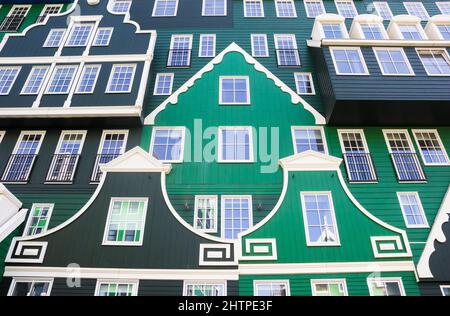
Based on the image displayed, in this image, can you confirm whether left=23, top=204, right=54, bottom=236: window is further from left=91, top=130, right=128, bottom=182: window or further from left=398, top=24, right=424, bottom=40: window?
left=398, top=24, right=424, bottom=40: window

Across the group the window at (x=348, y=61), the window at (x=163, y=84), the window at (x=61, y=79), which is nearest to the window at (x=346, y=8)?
the window at (x=348, y=61)

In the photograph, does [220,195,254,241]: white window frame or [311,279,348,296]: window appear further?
[220,195,254,241]: white window frame

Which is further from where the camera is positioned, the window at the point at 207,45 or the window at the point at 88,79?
the window at the point at 207,45

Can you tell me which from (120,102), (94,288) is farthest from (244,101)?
(94,288)

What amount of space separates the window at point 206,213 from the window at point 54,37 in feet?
45.2

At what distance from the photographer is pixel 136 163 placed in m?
15.9

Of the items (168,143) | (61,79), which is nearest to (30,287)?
Result: (168,143)

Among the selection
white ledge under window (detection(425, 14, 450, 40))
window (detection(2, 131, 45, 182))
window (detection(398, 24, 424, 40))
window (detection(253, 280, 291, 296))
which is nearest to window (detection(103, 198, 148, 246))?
window (detection(253, 280, 291, 296))

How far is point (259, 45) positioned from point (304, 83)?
428cm

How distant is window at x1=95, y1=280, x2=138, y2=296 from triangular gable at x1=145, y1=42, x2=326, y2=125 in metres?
8.48

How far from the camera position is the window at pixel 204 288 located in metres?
13.2

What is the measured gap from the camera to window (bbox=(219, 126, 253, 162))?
1711cm

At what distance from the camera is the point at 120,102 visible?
1805 centimetres

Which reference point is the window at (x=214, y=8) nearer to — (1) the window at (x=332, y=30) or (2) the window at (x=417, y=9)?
(1) the window at (x=332, y=30)
